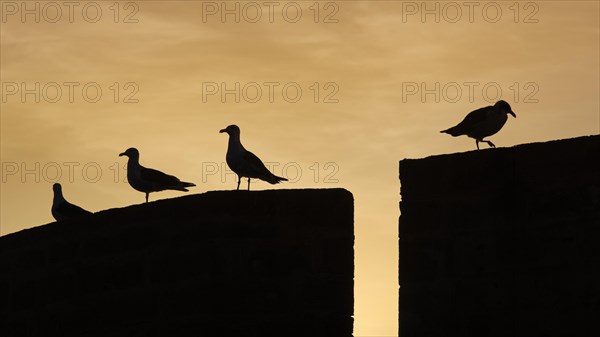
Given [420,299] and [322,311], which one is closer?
[420,299]

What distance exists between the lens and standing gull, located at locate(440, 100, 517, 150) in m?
12.3

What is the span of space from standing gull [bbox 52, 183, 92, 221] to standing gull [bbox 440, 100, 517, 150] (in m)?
4.84

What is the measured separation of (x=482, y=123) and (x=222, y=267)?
410cm

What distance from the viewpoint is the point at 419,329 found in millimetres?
8180

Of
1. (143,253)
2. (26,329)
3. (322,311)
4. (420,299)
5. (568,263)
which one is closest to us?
(568,263)

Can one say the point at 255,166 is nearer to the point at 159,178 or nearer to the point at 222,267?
the point at 159,178

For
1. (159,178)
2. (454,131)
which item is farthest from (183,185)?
(454,131)

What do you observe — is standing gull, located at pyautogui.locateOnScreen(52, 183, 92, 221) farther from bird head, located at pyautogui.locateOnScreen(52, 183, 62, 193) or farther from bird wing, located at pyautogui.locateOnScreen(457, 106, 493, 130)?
bird wing, located at pyautogui.locateOnScreen(457, 106, 493, 130)

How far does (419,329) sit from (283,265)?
1231mm

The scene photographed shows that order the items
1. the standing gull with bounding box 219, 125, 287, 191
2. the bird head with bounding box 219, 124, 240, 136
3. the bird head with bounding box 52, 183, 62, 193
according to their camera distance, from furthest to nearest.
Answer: the bird head with bounding box 52, 183, 62, 193
the bird head with bounding box 219, 124, 240, 136
the standing gull with bounding box 219, 125, 287, 191

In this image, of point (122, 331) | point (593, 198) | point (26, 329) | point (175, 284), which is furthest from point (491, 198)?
point (26, 329)

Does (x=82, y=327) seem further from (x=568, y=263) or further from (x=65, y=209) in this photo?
(x=65, y=209)

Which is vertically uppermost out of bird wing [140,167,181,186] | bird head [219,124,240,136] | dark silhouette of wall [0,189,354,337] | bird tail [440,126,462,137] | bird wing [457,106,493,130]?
bird head [219,124,240,136]

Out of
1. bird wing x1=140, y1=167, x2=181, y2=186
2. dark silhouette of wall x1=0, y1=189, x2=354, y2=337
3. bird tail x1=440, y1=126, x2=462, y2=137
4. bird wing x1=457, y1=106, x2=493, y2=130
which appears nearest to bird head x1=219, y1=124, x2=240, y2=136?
bird wing x1=140, y1=167, x2=181, y2=186
